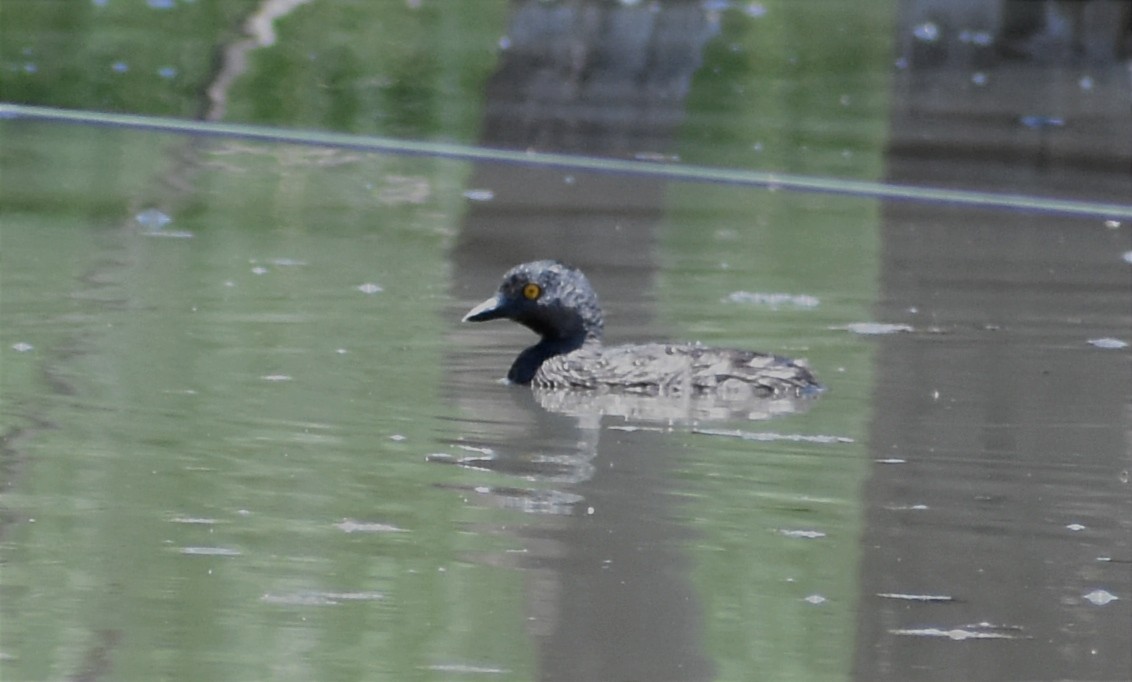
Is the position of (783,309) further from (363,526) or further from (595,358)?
(363,526)

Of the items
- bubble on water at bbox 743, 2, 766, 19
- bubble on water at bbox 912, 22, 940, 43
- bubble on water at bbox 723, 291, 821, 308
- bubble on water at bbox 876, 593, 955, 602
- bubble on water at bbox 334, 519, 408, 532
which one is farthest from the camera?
bubble on water at bbox 743, 2, 766, 19

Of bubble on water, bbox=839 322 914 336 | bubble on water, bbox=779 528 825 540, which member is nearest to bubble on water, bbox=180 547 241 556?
bubble on water, bbox=779 528 825 540

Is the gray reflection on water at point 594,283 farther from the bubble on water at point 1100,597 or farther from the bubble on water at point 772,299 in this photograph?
the bubble on water at point 1100,597

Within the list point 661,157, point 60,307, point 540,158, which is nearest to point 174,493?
point 60,307

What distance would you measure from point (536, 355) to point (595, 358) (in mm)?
291

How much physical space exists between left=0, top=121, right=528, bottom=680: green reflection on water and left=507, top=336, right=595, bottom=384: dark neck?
380mm

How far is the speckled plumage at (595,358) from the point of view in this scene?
33.4ft

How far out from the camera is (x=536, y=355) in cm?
1073

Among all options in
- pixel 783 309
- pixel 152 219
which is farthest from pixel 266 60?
pixel 783 309

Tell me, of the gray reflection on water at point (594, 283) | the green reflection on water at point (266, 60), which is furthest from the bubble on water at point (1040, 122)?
the green reflection on water at point (266, 60)

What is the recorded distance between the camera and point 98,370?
1017cm

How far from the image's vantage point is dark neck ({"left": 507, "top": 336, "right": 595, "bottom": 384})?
34.7 feet

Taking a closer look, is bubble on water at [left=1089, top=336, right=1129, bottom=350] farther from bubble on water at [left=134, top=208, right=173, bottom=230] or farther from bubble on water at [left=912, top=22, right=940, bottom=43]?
bubble on water at [left=912, top=22, right=940, bottom=43]

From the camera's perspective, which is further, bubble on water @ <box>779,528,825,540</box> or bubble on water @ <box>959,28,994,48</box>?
bubble on water @ <box>959,28,994,48</box>
